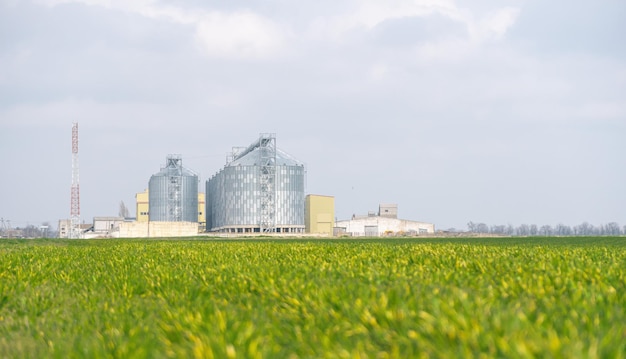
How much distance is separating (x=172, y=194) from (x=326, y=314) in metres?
169

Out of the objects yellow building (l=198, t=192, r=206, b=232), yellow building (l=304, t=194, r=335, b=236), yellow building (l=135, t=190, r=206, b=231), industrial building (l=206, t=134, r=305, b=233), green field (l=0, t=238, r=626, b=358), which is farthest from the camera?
yellow building (l=135, t=190, r=206, b=231)

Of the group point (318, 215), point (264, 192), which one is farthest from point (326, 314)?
point (318, 215)

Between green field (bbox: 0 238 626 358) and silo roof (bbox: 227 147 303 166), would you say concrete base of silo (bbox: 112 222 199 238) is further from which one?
green field (bbox: 0 238 626 358)

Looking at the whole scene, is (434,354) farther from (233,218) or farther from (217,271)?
(233,218)

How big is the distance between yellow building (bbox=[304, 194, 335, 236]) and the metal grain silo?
104ft

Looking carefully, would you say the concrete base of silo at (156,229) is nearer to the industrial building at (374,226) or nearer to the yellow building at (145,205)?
the yellow building at (145,205)

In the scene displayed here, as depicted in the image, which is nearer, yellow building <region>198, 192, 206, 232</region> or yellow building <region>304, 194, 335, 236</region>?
yellow building <region>304, 194, 335, 236</region>

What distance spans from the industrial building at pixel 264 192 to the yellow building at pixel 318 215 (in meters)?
6.12

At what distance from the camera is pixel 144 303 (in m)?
9.44

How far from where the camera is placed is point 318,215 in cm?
16588

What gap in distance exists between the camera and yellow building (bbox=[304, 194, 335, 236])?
165m

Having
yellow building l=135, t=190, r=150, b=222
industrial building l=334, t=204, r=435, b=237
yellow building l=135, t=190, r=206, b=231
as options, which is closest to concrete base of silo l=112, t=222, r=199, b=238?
yellow building l=135, t=190, r=206, b=231

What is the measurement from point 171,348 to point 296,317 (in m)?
1.60

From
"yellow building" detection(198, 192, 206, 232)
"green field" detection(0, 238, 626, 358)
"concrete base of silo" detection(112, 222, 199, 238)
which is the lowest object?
"green field" detection(0, 238, 626, 358)
